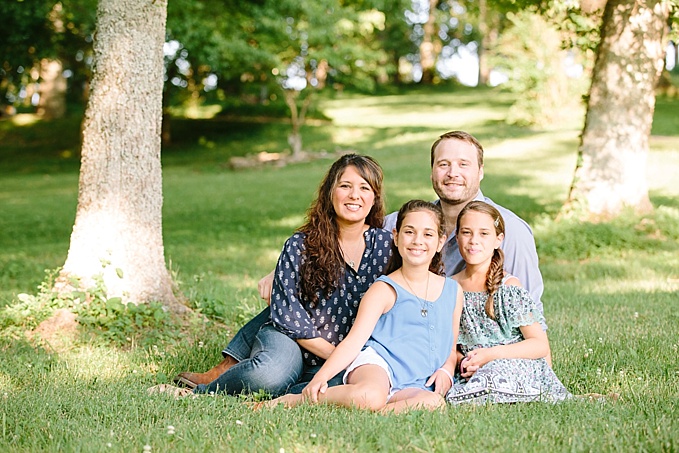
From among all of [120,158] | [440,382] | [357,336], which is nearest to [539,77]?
[120,158]

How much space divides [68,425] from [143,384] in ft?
3.12

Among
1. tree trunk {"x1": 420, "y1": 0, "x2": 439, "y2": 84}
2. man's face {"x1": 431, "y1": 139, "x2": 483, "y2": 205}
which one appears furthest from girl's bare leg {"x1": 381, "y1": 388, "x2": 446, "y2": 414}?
tree trunk {"x1": 420, "y1": 0, "x2": 439, "y2": 84}

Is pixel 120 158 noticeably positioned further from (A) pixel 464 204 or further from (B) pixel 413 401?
(B) pixel 413 401

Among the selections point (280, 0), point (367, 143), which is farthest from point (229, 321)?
point (367, 143)

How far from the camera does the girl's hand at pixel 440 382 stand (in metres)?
4.14

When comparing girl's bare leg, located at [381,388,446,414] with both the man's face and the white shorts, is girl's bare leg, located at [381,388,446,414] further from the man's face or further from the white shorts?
the man's face

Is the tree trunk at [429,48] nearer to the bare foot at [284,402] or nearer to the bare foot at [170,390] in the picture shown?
the bare foot at [170,390]

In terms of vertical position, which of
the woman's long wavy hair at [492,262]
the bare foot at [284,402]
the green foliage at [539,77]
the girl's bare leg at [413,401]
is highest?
the green foliage at [539,77]

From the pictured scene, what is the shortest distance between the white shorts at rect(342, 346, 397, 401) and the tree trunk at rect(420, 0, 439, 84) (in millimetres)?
43060

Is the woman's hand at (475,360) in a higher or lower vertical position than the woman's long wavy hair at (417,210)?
lower

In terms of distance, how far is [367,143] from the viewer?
25.5m

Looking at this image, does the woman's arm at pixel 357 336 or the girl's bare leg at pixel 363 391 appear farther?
the woman's arm at pixel 357 336

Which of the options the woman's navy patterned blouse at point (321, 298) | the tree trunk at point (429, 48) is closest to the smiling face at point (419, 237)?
the woman's navy patterned blouse at point (321, 298)

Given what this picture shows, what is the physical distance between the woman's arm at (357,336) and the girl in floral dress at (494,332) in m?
0.53
